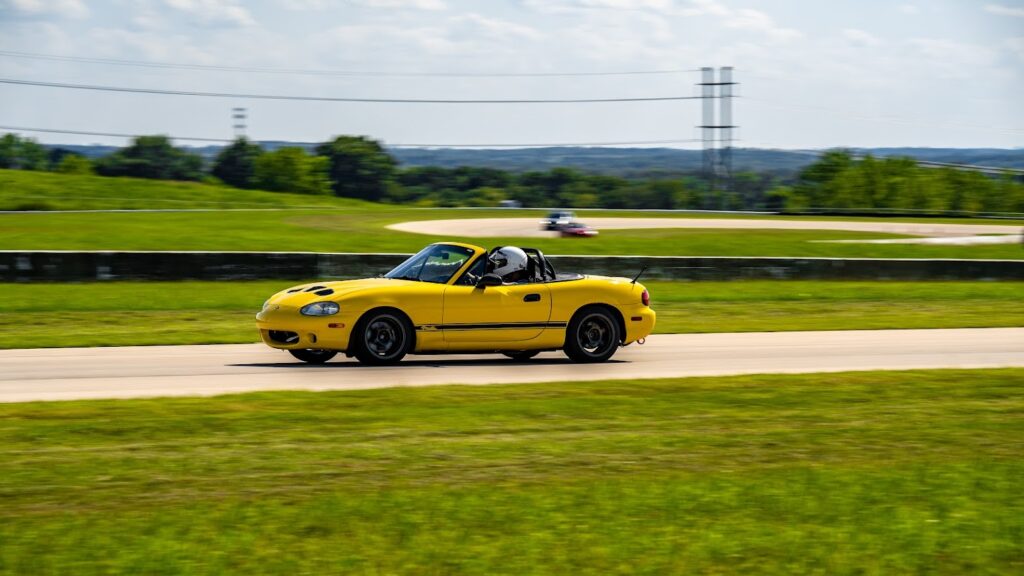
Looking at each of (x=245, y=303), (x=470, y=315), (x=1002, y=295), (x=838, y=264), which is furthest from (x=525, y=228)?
(x=470, y=315)

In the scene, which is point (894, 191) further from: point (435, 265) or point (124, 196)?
point (435, 265)

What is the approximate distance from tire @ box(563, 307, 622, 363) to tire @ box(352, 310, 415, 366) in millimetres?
1858

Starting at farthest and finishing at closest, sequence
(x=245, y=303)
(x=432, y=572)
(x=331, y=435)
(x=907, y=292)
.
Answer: (x=907, y=292) < (x=245, y=303) < (x=331, y=435) < (x=432, y=572)

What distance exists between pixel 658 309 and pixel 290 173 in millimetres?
42119

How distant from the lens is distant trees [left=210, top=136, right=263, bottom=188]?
58875 mm

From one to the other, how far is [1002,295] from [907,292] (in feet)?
6.64

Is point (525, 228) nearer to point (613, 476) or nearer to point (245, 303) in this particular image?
point (245, 303)

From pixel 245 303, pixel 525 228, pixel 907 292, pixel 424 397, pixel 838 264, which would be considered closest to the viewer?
pixel 424 397

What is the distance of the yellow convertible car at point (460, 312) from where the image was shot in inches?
498

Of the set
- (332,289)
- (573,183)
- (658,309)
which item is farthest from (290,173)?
(332,289)

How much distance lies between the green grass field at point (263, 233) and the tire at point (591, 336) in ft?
51.5

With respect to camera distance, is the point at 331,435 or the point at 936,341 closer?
the point at 331,435

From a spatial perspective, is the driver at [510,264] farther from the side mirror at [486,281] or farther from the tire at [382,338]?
the tire at [382,338]

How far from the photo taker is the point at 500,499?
269 inches
